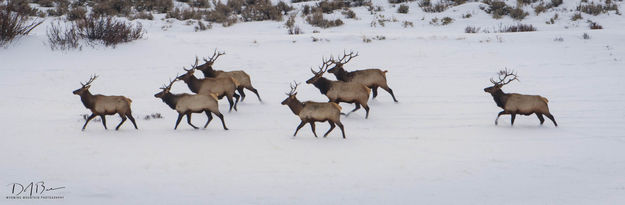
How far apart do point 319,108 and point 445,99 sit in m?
4.25

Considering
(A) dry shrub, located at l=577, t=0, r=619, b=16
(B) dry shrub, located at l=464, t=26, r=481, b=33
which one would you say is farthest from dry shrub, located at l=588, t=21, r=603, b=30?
(B) dry shrub, located at l=464, t=26, r=481, b=33

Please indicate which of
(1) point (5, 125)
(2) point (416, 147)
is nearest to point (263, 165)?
(2) point (416, 147)

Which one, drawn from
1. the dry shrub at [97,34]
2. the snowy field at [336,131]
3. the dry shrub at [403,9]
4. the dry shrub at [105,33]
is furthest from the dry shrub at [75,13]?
the dry shrub at [403,9]

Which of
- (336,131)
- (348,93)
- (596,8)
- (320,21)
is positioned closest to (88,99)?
(336,131)

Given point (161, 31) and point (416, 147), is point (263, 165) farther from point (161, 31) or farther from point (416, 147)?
point (161, 31)

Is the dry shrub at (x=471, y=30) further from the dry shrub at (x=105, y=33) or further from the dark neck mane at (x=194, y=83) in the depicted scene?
the dark neck mane at (x=194, y=83)

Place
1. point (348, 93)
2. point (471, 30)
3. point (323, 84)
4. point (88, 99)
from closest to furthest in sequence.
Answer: point (88, 99) < point (348, 93) < point (323, 84) < point (471, 30)

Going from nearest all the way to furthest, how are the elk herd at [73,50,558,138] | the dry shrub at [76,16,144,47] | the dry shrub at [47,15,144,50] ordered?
the elk herd at [73,50,558,138], the dry shrub at [47,15,144,50], the dry shrub at [76,16,144,47]

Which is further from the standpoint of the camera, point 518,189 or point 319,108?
point 319,108

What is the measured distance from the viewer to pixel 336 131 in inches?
384

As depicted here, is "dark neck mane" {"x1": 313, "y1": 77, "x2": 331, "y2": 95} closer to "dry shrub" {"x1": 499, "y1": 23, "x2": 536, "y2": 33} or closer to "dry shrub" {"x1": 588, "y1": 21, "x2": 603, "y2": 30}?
"dry shrub" {"x1": 499, "y1": 23, "x2": 536, "y2": 33}

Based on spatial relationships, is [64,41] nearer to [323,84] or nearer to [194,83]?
[194,83]

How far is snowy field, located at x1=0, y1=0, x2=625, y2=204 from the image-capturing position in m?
6.90

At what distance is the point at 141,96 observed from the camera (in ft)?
42.1
